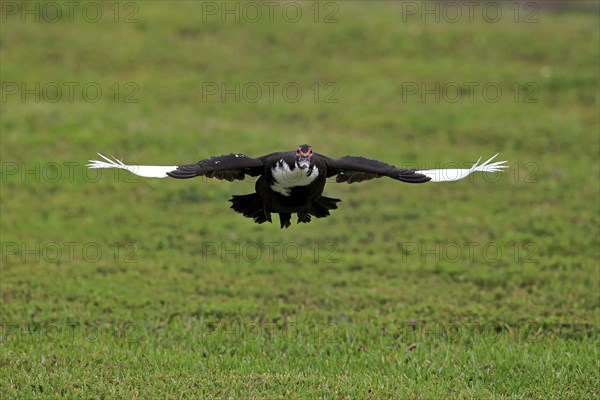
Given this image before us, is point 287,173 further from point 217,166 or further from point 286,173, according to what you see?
point 217,166

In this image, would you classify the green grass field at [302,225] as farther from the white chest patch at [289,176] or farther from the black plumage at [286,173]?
the white chest patch at [289,176]

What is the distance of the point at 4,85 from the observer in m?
18.6

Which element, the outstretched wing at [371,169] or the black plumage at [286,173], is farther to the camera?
the outstretched wing at [371,169]

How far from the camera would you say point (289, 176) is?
752 cm

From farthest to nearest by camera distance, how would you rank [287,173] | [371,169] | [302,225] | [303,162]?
[302,225] < [371,169] < [287,173] < [303,162]

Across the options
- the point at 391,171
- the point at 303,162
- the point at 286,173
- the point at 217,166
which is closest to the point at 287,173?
the point at 286,173

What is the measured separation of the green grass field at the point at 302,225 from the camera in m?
8.30

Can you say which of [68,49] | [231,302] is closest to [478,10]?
[68,49]

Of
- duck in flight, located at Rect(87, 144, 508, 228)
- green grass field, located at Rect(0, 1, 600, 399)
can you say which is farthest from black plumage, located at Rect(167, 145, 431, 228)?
green grass field, located at Rect(0, 1, 600, 399)

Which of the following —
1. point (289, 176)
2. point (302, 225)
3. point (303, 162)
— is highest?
point (303, 162)

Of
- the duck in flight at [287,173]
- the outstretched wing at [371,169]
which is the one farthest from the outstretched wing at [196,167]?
the outstretched wing at [371,169]

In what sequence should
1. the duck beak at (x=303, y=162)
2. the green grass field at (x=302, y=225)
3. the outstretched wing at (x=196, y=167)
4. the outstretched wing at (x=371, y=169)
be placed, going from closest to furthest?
the duck beak at (x=303, y=162)
the outstretched wing at (x=196, y=167)
the outstretched wing at (x=371, y=169)
the green grass field at (x=302, y=225)

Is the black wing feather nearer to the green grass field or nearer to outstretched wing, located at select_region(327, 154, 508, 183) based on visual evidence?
outstretched wing, located at select_region(327, 154, 508, 183)

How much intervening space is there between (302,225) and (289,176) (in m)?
5.74
